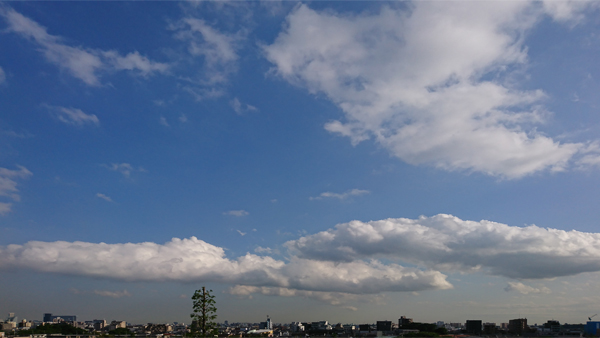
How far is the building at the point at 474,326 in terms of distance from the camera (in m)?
173

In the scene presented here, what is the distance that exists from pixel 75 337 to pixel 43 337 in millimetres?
6955

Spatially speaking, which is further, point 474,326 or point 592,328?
point 474,326

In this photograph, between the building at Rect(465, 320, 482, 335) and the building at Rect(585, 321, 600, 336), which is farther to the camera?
the building at Rect(465, 320, 482, 335)

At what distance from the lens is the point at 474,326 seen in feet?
Result: 573

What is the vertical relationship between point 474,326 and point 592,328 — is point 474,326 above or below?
below

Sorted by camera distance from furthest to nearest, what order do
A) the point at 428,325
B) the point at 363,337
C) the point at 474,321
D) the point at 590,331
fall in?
the point at 428,325
the point at 474,321
the point at 590,331
the point at 363,337

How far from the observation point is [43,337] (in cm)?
9006

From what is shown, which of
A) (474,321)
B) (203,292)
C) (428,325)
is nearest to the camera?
(203,292)

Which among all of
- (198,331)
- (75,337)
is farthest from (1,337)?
(198,331)

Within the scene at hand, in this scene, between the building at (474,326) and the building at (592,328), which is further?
the building at (474,326)

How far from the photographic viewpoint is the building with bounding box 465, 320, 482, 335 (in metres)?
173

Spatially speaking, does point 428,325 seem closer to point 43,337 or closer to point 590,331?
point 590,331

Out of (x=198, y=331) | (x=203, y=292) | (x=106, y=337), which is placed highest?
(x=203, y=292)

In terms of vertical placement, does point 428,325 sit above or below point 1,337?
below
